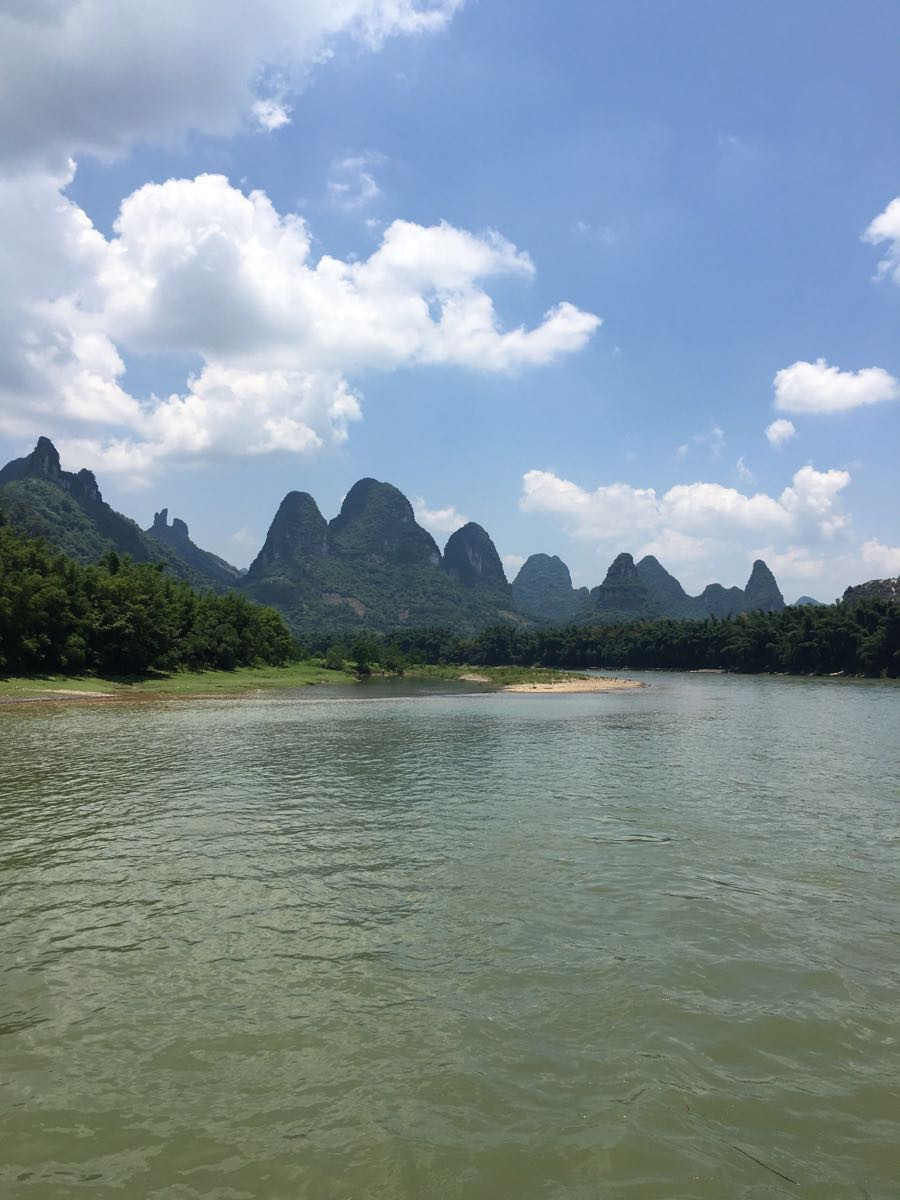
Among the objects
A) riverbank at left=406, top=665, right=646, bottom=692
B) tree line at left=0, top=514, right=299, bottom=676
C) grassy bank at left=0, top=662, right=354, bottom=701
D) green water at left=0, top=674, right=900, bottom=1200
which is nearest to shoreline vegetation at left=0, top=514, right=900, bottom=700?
tree line at left=0, top=514, right=299, bottom=676

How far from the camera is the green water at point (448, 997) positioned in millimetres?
5652

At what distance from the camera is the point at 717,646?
15300cm

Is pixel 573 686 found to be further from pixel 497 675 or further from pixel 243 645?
pixel 243 645

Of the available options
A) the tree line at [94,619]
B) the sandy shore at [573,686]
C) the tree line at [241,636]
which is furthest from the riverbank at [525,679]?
the tree line at [94,619]

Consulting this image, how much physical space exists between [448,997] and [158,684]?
68.0m

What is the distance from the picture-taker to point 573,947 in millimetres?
9852

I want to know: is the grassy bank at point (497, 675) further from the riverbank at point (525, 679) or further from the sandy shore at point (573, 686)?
the sandy shore at point (573, 686)

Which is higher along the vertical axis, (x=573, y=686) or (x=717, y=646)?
(x=717, y=646)

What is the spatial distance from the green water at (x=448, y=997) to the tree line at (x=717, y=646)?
10993 centimetres

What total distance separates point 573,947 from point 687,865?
5.04m

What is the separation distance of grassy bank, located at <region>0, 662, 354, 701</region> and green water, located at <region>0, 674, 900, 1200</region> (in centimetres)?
3825

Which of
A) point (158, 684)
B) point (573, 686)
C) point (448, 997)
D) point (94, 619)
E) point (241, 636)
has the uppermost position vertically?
point (94, 619)

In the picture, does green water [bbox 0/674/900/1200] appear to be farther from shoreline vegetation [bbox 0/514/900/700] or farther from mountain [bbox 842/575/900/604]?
mountain [bbox 842/575/900/604]

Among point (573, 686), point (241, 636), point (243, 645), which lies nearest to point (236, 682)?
point (243, 645)
